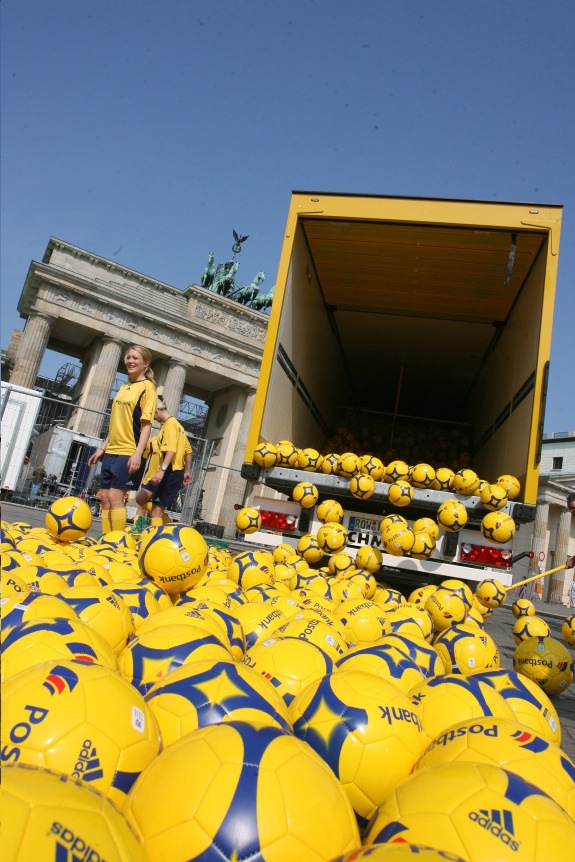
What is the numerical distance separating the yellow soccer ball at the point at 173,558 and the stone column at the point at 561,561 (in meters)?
43.5

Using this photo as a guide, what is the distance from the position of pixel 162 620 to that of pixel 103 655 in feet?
2.42

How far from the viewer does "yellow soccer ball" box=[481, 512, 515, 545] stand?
19.7ft

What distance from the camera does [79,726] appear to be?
153 cm

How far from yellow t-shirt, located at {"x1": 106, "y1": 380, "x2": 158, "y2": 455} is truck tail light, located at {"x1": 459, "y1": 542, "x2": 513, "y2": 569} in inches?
144

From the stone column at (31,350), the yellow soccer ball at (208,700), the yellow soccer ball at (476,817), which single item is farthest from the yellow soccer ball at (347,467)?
the stone column at (31,350)

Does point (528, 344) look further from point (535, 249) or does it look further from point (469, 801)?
point (469, 801)

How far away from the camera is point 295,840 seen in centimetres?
126

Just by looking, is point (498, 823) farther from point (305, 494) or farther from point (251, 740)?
point (305, 494)

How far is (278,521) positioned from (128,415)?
2.18 meters

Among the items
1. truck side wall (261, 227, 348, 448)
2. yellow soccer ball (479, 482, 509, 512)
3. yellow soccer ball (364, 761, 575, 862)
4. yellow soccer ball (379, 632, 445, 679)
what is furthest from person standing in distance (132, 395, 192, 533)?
yellow soccer ball (364, 761, 575, 862)

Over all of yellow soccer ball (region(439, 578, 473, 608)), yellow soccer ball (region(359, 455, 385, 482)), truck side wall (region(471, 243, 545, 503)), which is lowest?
yellow soccer ball (region(439, 578, 473, 608))

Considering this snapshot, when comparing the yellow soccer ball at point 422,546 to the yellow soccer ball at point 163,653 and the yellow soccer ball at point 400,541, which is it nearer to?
the yellow soccer ball at point 400,541

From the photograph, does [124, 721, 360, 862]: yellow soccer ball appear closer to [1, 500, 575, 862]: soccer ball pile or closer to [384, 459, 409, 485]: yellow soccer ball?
[1, 500, 575, 862]: soccer ball pile

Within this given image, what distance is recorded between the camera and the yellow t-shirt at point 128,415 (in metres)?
6.09
